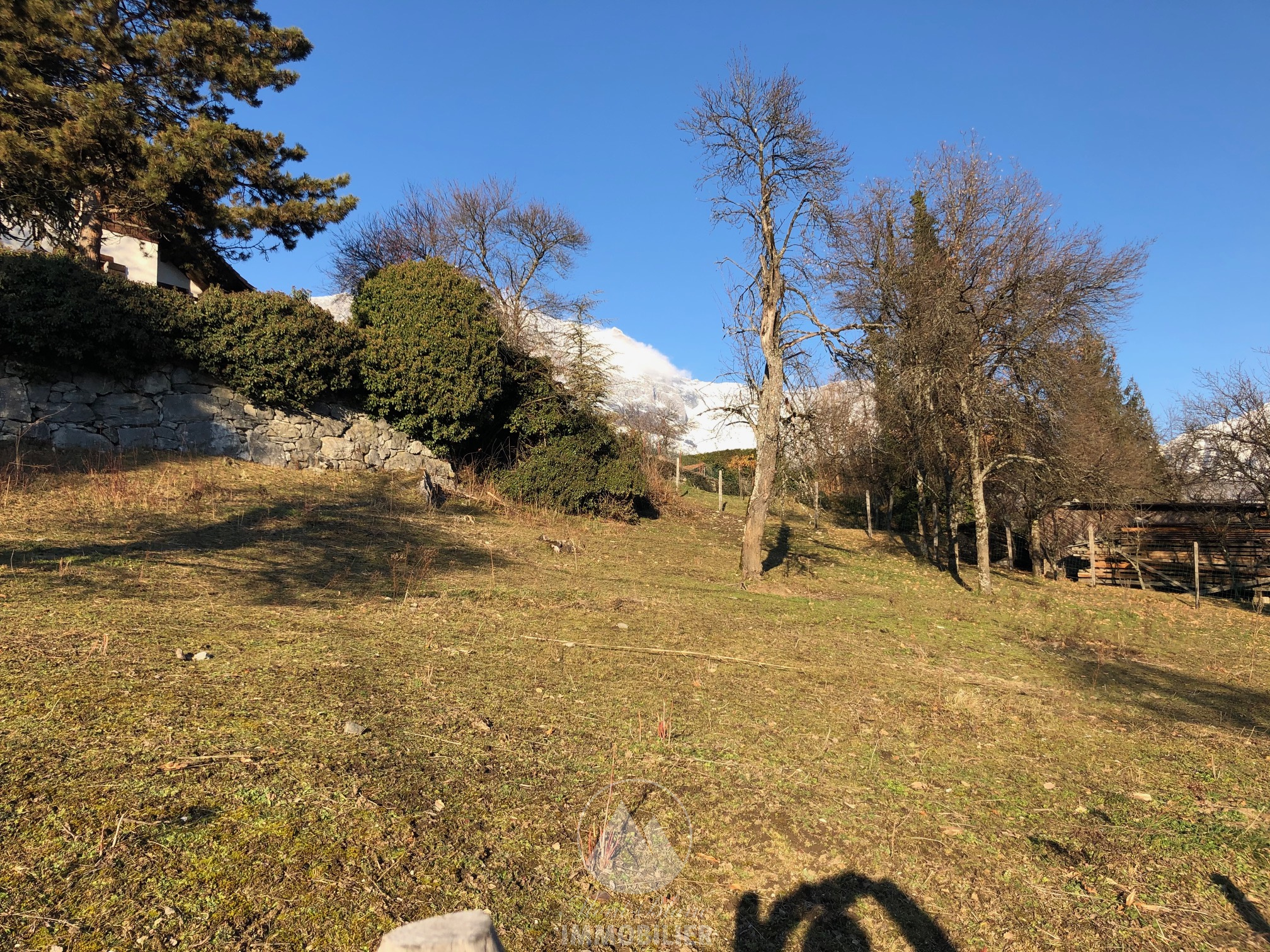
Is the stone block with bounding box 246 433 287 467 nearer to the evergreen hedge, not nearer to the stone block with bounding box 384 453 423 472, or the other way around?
the evergreen hedge

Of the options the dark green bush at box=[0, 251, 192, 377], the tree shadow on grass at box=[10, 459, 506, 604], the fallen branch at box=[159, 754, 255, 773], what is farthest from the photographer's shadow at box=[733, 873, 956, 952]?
the dark green bush at box=[0, 251, 192, 377]

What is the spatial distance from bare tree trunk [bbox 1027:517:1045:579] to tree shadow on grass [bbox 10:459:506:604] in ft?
51.8

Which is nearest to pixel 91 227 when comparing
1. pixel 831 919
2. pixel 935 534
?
pixel 831 919

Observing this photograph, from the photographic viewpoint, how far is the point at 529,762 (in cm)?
376

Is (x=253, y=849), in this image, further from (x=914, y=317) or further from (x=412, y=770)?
(x=914, y=317)

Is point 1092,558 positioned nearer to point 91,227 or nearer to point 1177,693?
point 1177,693

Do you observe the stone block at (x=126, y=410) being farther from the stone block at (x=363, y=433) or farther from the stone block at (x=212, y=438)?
the stone block at (x=363, y=433)

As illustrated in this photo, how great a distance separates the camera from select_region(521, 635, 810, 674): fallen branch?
6281 mm

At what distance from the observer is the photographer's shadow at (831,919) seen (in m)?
2.69

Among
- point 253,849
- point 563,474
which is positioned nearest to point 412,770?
point 253,849

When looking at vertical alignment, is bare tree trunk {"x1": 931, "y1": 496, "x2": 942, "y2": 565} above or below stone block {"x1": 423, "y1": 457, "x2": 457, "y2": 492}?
below

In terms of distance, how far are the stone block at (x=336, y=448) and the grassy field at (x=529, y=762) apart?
5228 millimetres

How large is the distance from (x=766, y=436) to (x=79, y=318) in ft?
36.9

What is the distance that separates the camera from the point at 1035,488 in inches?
680
